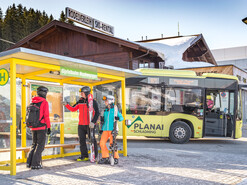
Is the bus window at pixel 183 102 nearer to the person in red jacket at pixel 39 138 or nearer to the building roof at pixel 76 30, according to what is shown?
the person in red jacket at pixel 39 138

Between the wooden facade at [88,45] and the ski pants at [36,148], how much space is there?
13865mm

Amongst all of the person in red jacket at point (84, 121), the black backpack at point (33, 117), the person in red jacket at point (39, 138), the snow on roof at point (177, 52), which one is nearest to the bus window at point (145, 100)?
the person in red jacket at point (84, 121)

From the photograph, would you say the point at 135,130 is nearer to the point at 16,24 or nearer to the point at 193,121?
the point at 193,121

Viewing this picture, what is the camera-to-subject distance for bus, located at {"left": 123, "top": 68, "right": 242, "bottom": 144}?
12438 millimetres

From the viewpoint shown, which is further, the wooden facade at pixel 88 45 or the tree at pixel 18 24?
the tree at pixel 18 24

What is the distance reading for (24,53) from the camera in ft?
19.2

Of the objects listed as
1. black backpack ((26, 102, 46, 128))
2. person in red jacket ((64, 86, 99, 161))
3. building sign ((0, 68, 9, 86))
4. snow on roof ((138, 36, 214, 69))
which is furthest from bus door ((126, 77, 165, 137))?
snow on roof ((138, 36, 214, 69))

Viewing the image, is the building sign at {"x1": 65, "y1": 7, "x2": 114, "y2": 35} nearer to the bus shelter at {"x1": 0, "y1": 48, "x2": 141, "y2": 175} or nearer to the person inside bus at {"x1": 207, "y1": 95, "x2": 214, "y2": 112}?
the person inside bus at {"x1": 207, "y1": 95, "x2": 214, "y2": 112}

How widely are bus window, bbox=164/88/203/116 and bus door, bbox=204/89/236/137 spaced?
16.0 inches

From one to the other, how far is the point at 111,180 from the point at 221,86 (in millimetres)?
8288

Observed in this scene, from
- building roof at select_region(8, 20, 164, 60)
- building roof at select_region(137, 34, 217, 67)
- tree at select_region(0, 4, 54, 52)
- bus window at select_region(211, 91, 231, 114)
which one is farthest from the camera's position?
tree at select_region(0, 4, 54, 52)

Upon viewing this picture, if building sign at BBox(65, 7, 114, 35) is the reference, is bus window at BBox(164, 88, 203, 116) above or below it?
below

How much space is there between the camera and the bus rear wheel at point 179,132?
12.4m

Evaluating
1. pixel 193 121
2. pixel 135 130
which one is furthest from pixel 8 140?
pixel 193 121
